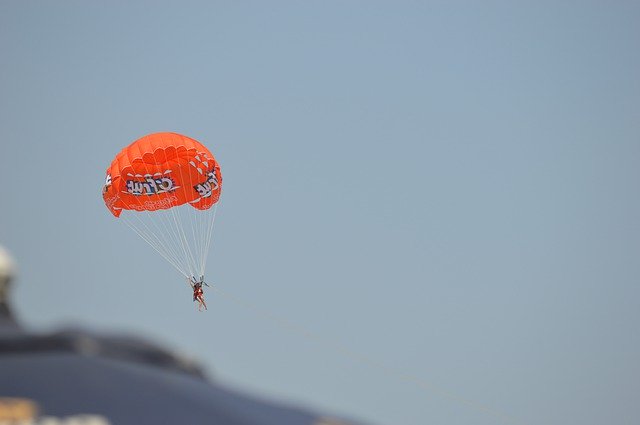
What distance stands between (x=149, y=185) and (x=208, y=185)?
1650 millimetres

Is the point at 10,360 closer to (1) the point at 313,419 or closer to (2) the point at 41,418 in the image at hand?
(2) the point at 41,418

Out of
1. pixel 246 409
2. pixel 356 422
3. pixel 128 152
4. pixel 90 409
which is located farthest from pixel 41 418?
pixel 128 152

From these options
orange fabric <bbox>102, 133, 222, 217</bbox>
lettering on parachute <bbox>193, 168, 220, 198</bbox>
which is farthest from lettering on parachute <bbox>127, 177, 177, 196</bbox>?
lettering on parachute <bbox>193, 168, 220, 198</bbox>

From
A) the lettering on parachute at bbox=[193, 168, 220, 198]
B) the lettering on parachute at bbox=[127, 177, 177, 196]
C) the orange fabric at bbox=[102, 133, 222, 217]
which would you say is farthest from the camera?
the lettering on parachute at bbox=[193, 168, 220, 198]

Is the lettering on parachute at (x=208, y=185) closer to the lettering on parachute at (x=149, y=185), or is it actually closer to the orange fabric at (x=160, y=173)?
the orange fabric at (x=160, y=173)

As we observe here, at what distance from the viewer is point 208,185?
33.9m

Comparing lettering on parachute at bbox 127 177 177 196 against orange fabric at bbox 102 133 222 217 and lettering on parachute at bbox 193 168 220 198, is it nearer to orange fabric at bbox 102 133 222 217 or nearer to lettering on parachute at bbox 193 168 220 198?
orange fabric at bbox 102 133 222 217

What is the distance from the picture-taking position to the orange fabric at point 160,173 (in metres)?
32.8

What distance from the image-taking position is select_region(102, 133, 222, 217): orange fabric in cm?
3275

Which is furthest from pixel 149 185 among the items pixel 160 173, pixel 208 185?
pixel 208 185

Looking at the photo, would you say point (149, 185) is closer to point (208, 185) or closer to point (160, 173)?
point (160, 173)

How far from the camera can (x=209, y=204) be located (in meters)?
35.2

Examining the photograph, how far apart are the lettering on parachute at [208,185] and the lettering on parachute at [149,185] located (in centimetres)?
76

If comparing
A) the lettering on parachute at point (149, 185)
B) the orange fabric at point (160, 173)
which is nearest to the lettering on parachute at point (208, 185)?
the orange fabric at point (160, 173)
